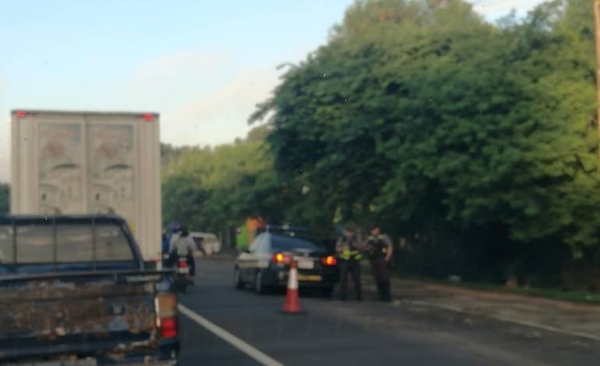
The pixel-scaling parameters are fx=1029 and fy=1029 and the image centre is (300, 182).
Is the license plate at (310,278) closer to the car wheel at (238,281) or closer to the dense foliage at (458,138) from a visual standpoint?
the car wheel at (238,281)

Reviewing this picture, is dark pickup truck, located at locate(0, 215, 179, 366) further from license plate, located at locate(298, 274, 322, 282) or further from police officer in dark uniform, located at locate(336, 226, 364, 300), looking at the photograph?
license plate, located at locate(298, 274, 322, 282)

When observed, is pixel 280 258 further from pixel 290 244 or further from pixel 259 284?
pixel 259 284

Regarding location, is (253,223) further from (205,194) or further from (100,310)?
(100,310)

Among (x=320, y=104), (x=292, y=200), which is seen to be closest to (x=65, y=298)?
(x=320, y=104)

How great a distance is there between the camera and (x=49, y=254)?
438 inches

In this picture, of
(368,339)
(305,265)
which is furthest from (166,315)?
(305,265)

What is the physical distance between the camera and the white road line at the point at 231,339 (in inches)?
484

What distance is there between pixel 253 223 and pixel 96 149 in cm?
3381

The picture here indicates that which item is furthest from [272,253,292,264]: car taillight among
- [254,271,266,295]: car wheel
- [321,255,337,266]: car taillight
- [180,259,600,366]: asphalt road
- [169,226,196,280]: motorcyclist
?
[169,226,196,280]: motorcyclist

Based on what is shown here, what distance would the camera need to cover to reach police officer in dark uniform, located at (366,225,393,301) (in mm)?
21156

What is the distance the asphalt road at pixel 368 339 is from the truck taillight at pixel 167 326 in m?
3.55

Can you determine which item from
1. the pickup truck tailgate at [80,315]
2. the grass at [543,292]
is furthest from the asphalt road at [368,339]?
the pickup truck tailgate at [80,315]

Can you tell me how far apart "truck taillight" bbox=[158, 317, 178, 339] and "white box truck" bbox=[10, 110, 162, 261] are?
25.1 ft

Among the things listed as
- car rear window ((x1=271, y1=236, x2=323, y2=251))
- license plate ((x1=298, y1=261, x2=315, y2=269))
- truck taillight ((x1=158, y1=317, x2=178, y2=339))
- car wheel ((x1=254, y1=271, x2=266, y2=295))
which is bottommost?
truck taillight ((x1=158, y1=317, x2=178, y2=339))
